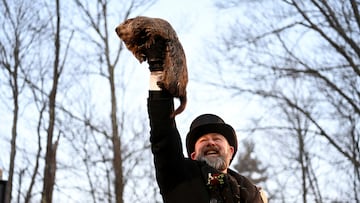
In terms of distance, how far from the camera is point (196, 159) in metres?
2.66

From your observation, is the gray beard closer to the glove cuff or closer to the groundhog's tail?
the groundhog's tail

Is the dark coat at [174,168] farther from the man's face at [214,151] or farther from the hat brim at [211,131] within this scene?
the hat brim at [211,131]

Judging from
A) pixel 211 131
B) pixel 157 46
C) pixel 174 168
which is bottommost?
pixel 174 168

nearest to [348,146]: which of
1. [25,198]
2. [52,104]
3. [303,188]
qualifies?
[303,188]

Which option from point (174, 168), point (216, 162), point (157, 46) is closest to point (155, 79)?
point (157, 46)

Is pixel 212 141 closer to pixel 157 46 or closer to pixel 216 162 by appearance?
pixel 216 162

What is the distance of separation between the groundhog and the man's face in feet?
1.62

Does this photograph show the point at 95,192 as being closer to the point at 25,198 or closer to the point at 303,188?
the point at 25,198

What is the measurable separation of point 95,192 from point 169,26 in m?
13.5

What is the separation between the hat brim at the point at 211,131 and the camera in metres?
2.76

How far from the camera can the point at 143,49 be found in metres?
2.21

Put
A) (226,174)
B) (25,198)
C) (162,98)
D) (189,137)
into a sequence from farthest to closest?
(25,198)
(189,137)
(226,174)
(162,98)

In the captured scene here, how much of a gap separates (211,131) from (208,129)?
19 mm

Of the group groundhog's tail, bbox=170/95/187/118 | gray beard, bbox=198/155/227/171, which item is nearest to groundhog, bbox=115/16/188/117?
groundhog's tail, bbox=170/95/187/118
